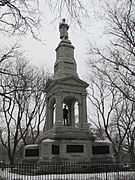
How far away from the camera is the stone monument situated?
690 inches

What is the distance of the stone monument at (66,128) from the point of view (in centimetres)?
1753

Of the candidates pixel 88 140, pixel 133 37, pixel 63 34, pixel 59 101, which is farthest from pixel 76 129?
pixel 63 34

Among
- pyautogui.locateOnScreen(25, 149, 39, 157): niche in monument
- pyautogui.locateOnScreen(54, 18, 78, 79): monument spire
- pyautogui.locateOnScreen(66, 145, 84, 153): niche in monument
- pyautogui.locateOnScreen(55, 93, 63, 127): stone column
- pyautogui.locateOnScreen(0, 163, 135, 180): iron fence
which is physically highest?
pyautogui.locateOnScreen(54, 18, 78, 79): monument spire

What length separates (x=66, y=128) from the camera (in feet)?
61.8

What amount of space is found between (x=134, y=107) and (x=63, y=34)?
13.2 meters

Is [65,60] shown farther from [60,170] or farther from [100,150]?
[60,170]

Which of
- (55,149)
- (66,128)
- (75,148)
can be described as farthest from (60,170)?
(66,128)

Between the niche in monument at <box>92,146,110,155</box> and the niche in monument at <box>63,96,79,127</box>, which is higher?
the niche in monument at <box>63,96,79,127</box>

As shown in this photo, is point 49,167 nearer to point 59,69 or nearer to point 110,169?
point 110,169

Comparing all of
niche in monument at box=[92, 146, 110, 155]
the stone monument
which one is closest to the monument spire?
the stone monument

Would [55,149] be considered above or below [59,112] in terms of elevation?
below

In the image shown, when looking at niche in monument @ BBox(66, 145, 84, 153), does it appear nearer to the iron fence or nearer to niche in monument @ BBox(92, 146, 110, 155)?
niche in monument @ BBox(92, 146, 110, 155)

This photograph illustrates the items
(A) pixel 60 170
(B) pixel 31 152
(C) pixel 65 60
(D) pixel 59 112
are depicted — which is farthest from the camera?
(C) pixel 65 60

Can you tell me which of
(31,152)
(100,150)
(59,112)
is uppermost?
(59,112)
